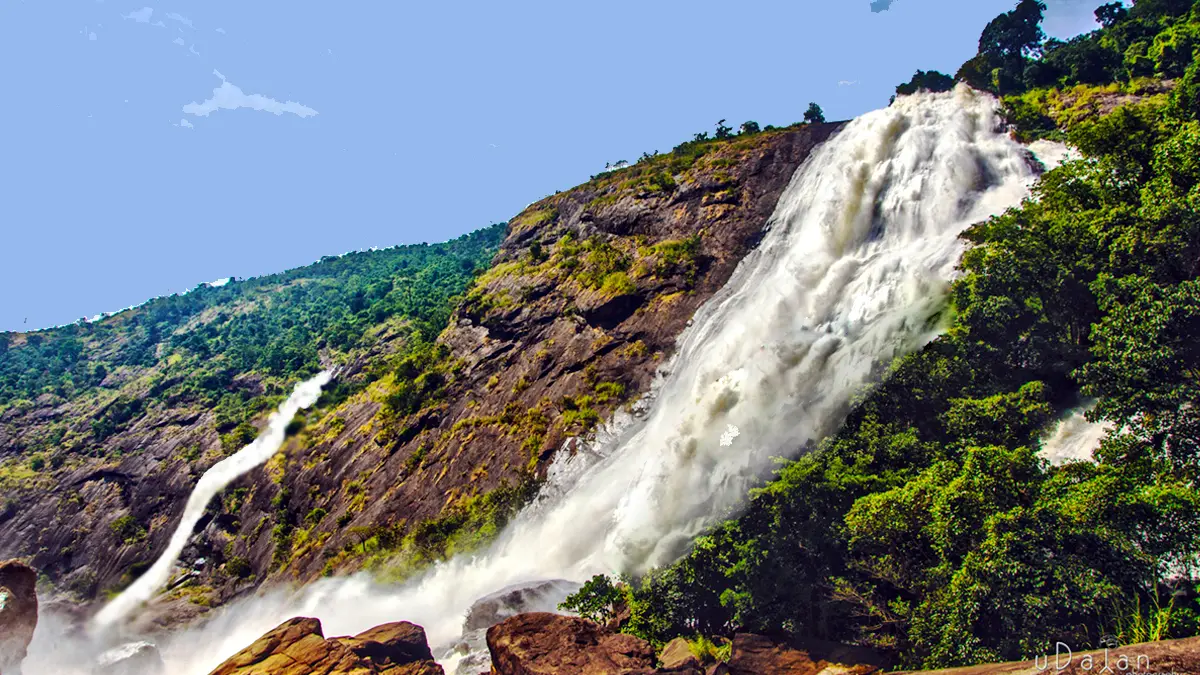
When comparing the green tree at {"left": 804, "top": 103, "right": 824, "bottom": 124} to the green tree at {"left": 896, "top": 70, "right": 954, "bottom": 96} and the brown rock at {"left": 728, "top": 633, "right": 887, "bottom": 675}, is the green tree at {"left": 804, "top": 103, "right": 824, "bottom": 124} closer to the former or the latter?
the green tree at {"left": 896, "top": 70, "right": 954, "bottom": 96}

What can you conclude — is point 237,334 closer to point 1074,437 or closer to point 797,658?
point 797,658

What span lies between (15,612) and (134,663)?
1402cm

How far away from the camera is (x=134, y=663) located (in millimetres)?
42031

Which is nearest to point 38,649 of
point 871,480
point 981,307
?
point 871,480

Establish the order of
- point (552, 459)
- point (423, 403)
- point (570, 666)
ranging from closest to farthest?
point (570, 666)
point (552, 459)
point (423, 403)

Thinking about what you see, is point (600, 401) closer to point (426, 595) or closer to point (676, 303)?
point (676, 303)

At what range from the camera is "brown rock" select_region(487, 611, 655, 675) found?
24.0m

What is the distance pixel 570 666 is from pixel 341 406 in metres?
52.2

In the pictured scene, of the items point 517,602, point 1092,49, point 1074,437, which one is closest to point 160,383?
point 517,602

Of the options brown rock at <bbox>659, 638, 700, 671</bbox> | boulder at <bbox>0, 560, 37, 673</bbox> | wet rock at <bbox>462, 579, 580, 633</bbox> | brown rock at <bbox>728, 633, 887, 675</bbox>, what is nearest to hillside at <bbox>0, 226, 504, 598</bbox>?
boulder at <bbox>0, 560, 37, 673</bbox>

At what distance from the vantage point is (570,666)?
78.6ft

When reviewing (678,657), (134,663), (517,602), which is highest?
(678,657)

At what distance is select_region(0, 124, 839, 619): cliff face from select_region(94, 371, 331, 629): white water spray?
1.85 meters

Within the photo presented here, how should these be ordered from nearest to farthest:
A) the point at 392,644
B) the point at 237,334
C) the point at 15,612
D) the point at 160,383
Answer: the point at 392,644, the point at 15,612, the point at 160,383, the point at 237,334
